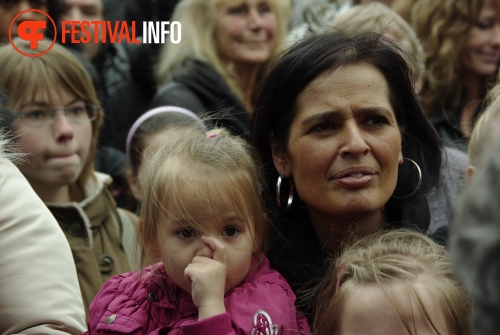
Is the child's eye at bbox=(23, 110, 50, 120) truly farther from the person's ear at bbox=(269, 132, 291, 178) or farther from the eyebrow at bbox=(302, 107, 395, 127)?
the eyebrow at bbox=(302, 107, 395, 127)

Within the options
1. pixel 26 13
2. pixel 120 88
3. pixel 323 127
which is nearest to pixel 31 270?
pixel 323 127

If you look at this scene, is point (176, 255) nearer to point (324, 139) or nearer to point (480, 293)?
point (324, 139)

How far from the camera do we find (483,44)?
17.6 feet

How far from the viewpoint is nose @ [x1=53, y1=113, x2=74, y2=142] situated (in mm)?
3922

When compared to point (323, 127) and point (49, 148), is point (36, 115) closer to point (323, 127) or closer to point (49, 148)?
point (49, 148)

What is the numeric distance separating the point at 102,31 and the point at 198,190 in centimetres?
357

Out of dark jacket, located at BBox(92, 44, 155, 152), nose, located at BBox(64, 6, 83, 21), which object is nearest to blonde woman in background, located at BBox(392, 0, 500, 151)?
dark jacket, located at BBox(92, 44, 155, 152)

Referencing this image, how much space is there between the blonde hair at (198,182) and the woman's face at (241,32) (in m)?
2.62

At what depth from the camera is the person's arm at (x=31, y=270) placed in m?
2.63

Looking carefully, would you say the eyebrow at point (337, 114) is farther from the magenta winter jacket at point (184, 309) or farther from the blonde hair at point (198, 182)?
the magenta winter jacket at point (184, 309)

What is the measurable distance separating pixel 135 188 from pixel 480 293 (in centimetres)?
355

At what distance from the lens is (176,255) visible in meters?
2.48

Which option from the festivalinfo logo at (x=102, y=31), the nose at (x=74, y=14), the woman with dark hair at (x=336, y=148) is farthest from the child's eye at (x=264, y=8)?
the woman with dark hair at (x=336, y=148)

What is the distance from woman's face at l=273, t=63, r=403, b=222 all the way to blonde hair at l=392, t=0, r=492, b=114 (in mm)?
2382
